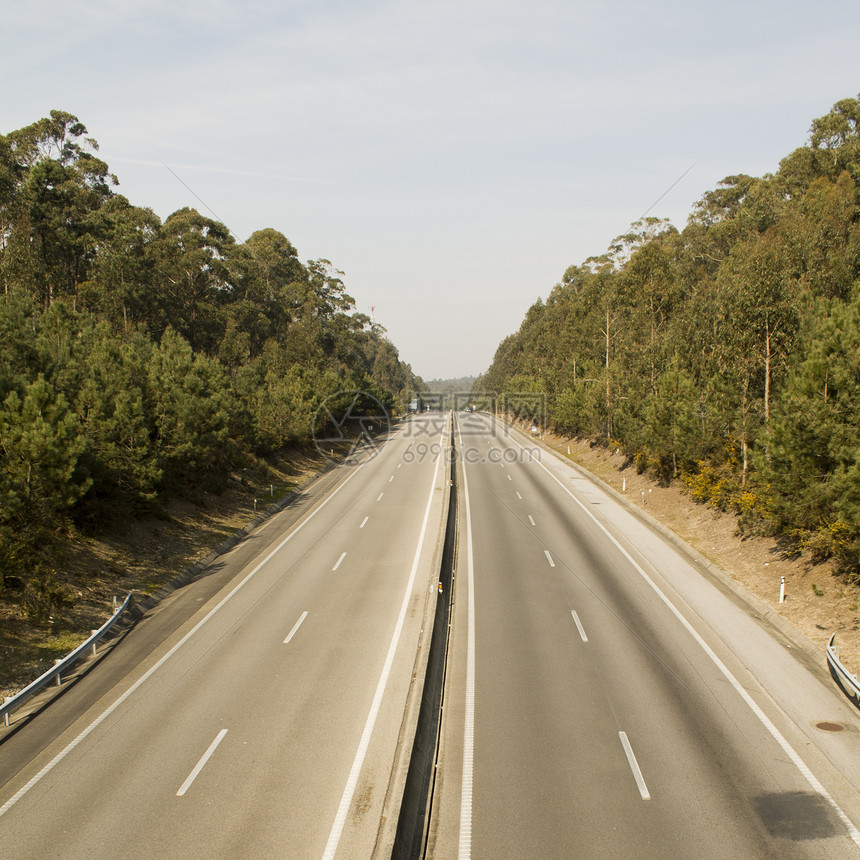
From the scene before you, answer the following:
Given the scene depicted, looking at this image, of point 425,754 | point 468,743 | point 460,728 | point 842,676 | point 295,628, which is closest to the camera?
point 425,754

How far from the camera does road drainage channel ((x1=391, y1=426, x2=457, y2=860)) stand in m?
10.5

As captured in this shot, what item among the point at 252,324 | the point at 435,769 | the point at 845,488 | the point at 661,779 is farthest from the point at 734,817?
the point at 252,324

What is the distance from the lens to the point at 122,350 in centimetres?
3428

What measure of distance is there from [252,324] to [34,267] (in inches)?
1265

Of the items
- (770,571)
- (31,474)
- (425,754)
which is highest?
(31,474)

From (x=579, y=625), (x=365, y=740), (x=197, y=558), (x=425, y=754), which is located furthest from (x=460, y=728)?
(x=197, y=558)

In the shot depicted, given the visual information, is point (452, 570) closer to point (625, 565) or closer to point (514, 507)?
point (625, 565)

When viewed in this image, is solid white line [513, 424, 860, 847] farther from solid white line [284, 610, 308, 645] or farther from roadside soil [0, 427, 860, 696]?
solid white line [284, 610, 308, 645]

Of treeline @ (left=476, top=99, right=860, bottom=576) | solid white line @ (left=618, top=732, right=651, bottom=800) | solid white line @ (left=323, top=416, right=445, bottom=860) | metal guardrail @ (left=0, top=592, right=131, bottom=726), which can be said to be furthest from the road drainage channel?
treeline @ (left=476, top=99, right=860, bottom=576)

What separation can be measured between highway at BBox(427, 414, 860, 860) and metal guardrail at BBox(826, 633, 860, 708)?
1.20 feet

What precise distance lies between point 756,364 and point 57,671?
2802 centimetres

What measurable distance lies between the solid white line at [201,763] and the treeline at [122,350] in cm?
1022

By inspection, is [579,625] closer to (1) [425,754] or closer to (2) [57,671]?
(1) [425,754]

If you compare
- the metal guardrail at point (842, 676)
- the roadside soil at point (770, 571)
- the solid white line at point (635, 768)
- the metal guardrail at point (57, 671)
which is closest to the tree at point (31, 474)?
the metal guardrail at point (57, 671)
